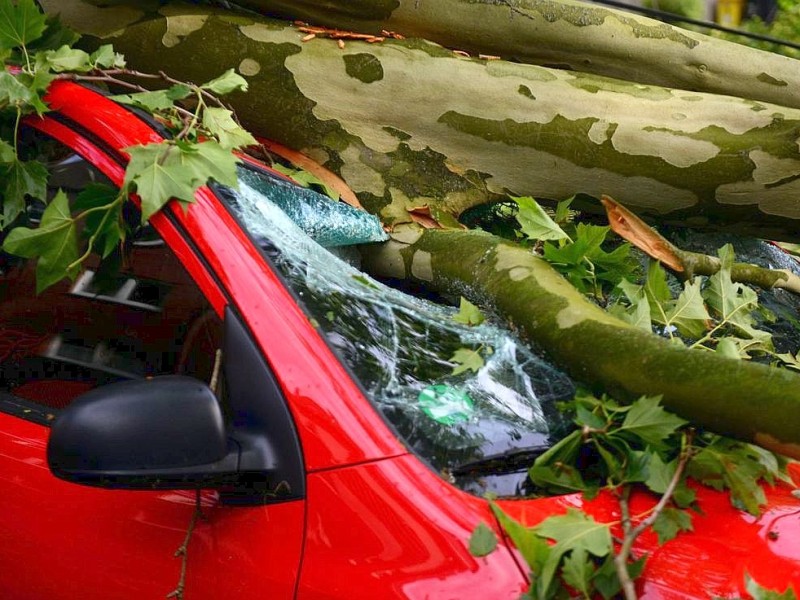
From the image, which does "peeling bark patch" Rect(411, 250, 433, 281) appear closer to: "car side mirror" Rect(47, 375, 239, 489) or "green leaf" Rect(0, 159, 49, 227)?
"green leaf" Rect(0, 159, 49, 227)

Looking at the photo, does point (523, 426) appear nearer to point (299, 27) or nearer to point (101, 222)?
point (101, 222)

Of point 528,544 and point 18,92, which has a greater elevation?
point 18,92

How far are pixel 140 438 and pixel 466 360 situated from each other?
74 centimetres

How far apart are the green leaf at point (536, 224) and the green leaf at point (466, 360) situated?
26.1 inches

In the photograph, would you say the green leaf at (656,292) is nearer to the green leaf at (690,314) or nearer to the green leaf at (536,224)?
the green leaf at (690,314)

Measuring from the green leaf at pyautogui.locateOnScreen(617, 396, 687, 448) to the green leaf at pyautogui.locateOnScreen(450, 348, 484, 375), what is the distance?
35 centimetres

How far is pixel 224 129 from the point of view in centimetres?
231

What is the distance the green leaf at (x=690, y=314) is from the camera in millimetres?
2324

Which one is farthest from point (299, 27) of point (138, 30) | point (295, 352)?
point (295, 352)

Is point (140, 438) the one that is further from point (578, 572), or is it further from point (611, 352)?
point (611, 352)

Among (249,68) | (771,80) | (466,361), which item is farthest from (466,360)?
(771,80)

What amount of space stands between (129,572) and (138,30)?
2.16 meters

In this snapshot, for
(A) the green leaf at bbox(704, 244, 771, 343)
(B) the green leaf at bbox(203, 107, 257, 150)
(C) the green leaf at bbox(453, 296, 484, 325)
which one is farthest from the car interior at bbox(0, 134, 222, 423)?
(A) the green leaf at bbox(704, 244, 771, 343)

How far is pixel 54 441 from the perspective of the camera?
1536 mm
